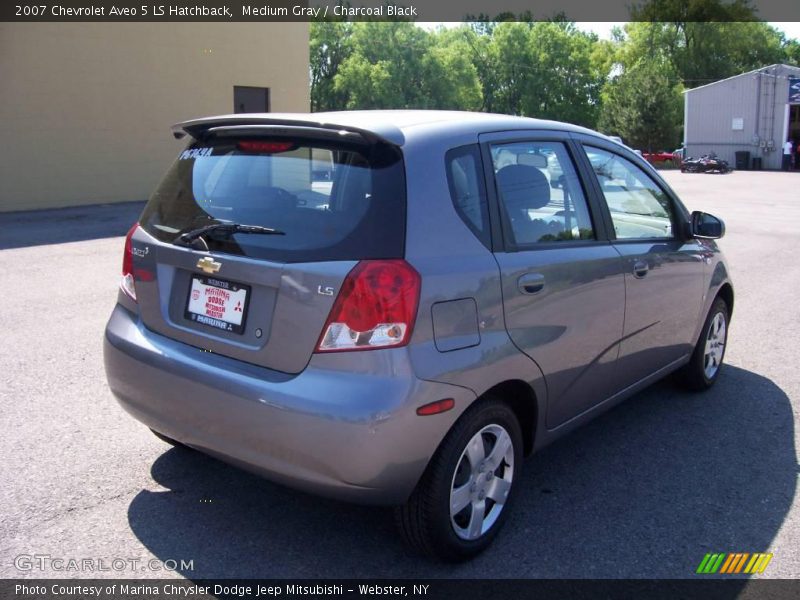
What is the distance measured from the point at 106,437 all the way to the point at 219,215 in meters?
1.71

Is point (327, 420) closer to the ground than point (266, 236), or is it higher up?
closer to the ground

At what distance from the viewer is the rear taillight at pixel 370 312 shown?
2.89 metres

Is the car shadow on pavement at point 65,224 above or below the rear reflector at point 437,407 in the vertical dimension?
below

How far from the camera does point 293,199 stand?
10.6 feet

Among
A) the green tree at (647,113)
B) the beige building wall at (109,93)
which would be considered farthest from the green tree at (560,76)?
the beige building wall at (109,93)

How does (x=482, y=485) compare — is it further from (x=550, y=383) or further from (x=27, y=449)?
(x=27, y=449)

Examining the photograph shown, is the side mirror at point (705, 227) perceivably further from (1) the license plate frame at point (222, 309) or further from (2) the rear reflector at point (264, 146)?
(1) the license plate frame at point (222, 309)

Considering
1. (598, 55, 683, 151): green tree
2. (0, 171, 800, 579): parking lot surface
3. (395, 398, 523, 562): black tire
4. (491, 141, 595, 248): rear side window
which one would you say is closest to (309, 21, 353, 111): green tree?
(598, 55, 683, 151): green tree

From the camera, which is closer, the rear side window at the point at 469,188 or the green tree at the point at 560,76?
the rear side window at the point at 469,188

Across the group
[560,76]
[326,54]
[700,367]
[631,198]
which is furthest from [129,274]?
[560,76]

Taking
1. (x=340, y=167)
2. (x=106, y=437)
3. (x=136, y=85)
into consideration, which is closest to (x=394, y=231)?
(x=340, y=167)

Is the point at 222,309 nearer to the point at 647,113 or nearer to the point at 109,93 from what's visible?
the point at 109,93

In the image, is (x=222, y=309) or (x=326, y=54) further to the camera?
(x=326, y=54)

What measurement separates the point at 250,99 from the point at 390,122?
19011 mm
